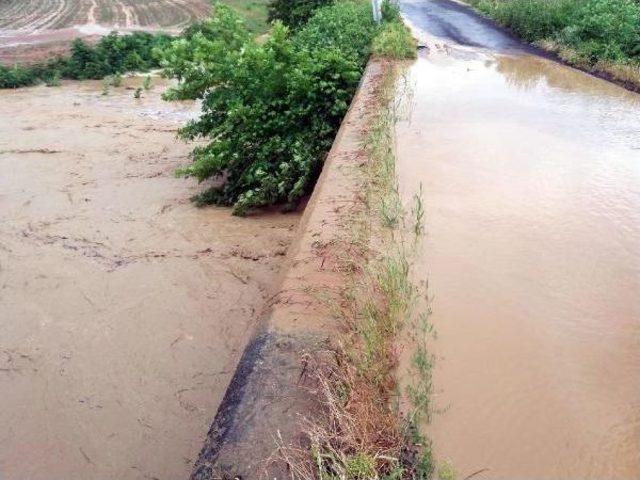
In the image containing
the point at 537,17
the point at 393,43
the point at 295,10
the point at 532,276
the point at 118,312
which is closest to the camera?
the point at 532,276

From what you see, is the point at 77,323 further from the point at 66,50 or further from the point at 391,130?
the point at 66,50

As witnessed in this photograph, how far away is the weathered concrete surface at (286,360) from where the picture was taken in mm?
2994

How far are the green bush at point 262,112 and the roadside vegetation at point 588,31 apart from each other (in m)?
6.14

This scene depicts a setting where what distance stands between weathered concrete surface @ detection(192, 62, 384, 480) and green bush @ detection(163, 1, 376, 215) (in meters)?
2.43

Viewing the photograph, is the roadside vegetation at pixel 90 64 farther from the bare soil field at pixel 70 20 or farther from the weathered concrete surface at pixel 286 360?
the weathered concrete surface at pixel 286 360

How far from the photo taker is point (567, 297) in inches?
187

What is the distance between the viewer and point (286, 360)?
3621mm

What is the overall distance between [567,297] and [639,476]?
1.78 metres

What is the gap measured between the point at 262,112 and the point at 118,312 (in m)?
3.76

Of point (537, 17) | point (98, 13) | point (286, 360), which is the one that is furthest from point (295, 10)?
point (286, 360)

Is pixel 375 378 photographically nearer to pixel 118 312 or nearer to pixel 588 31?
pixel 118 312

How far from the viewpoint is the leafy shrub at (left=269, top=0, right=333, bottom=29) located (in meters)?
17.7

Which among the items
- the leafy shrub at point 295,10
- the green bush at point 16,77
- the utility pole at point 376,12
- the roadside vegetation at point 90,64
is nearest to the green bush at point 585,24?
the utility pole at point 376,12

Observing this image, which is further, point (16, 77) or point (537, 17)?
point (16, 77)
